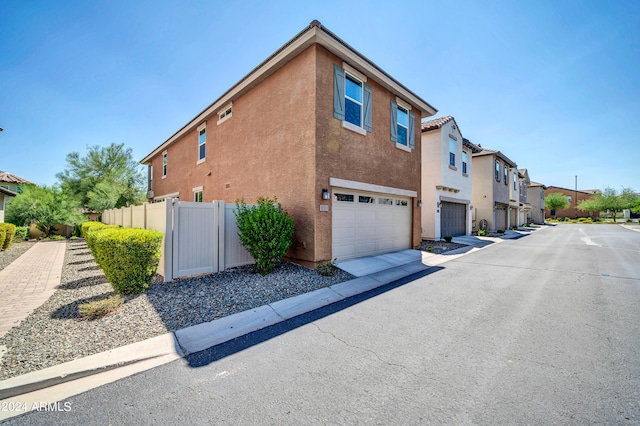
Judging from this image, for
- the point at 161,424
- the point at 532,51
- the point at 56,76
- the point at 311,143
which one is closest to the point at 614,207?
the point at 532,51

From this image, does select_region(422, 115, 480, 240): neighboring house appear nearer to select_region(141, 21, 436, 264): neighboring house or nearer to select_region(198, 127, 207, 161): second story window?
select_region(141, 21, 436, 264): neighboring house

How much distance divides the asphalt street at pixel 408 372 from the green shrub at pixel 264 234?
269cm

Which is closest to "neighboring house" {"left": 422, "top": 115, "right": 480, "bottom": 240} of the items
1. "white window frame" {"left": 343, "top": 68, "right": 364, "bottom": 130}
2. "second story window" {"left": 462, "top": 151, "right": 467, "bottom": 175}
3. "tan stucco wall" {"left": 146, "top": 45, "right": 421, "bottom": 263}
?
"second story window" {"left": 462, "top": 151, "right": 467, "bottom": 175}

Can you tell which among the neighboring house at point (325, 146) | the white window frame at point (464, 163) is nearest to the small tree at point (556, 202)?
the white window frame at point (464, 163)

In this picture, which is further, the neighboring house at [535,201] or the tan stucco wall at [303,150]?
the neighboring house at [535,201]

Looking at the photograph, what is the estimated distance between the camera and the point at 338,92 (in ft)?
28.2

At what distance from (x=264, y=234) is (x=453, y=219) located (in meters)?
14.8

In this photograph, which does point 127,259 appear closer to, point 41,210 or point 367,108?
point 367,108

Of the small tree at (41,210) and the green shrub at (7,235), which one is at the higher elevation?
the small tree at (41,210)

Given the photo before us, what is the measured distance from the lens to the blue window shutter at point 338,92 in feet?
27.8

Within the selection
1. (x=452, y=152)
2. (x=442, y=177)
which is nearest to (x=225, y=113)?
(x=442, y=177)

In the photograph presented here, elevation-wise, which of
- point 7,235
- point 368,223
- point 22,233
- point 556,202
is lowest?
point 22,233

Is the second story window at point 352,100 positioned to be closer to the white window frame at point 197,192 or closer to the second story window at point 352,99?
the second story window at point 352,99

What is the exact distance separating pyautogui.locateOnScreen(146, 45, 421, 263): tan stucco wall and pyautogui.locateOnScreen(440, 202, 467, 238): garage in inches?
204
